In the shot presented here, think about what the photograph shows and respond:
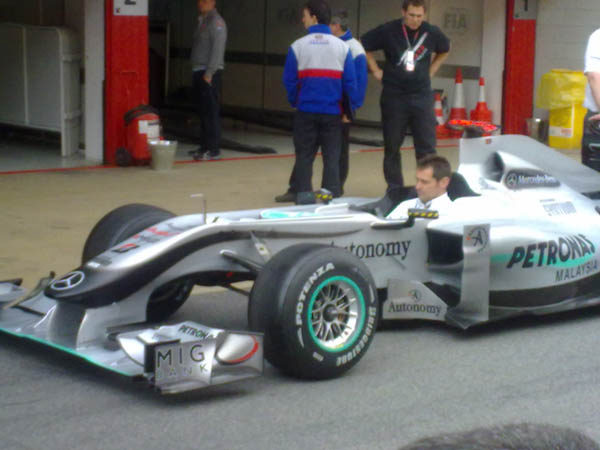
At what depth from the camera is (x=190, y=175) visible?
1129 cm

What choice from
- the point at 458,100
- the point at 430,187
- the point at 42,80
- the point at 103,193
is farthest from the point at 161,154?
the point at 430,187

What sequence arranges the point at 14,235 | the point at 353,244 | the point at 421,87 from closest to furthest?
1. the point at 353,244
2. the point at 14,235
3. the point at 421,87

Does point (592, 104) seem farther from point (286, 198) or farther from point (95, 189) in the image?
point (95, 189)

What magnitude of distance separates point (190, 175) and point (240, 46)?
7798mm

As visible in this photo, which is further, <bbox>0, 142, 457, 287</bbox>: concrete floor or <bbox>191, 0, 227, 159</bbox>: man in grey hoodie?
<bbox>191, 0, 227, 159</bbox>: man in grey hoodie

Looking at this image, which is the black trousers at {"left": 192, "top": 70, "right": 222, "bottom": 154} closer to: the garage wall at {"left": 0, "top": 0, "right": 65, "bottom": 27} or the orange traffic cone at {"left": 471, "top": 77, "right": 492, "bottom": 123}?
the garage wall at {"left": 0, "top": 0, "right": 65, "bottom": 27}

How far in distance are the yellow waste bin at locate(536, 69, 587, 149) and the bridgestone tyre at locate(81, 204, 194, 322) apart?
32.3 feet

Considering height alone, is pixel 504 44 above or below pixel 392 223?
above

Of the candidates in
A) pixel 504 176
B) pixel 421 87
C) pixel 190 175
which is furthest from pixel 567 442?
pixel 190 175

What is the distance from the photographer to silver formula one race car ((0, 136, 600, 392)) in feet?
14.8

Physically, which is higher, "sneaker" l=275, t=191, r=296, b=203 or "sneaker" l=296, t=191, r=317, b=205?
"sneaker" l=296, t=191, r=317, b=205

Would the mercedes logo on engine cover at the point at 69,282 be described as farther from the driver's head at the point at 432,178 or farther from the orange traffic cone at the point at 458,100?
the orange traffic cone at the point at 458,100

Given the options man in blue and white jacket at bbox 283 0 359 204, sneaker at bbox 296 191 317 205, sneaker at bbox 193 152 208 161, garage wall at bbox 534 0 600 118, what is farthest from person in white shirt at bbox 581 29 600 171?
garage wall at bbox 534 0 600 118

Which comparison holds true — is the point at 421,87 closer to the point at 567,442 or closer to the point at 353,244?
the point at 353,244
